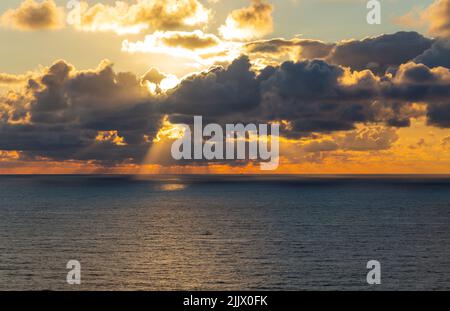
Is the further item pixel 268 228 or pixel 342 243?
pixel 268 228

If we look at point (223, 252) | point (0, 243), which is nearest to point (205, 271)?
point (223, 252)

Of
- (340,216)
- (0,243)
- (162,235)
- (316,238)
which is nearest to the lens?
(0,243)

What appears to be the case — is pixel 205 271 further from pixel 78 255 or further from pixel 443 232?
pixel 443 232

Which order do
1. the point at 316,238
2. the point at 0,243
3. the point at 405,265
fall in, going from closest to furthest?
the point at 405,265 < the point at 0,243 < the point at 316,238
